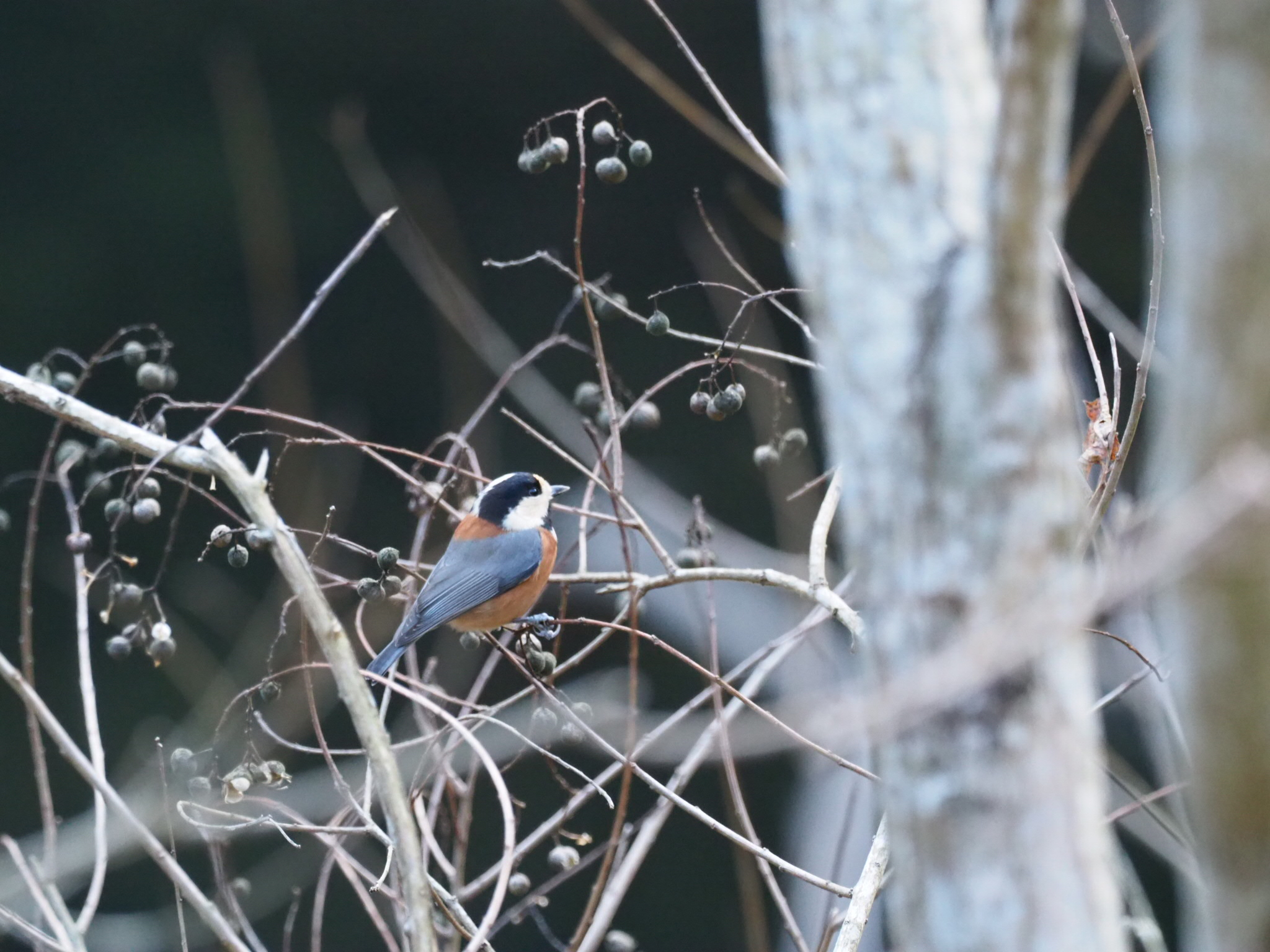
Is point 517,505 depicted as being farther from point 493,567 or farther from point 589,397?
point 589,397

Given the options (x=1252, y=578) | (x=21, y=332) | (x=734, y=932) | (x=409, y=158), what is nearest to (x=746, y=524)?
(x=734, y=932)

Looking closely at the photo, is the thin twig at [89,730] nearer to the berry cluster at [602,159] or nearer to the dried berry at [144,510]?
the dried berry at [144,510]

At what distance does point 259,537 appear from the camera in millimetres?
1360

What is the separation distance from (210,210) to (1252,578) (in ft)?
15.2

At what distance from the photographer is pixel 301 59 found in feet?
15.8

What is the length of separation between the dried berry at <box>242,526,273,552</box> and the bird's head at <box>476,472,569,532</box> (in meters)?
1.52

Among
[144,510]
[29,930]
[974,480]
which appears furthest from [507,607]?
[974,480]

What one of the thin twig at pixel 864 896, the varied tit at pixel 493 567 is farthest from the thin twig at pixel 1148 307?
the varied tit at pixel 493 567

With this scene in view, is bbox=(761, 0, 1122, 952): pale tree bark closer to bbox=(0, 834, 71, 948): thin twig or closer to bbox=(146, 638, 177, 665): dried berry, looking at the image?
bbox=(0, 834, 71, 948): thin twig

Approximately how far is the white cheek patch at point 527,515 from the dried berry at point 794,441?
3.84 feet

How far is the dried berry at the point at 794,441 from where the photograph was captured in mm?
1946

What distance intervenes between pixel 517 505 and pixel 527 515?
0.04 metres

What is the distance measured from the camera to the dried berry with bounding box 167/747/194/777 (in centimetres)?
174

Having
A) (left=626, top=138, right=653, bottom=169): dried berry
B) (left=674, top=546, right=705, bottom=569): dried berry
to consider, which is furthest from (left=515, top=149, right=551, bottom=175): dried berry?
(left=674, top=546, right=705, bottom=569): dried berry
